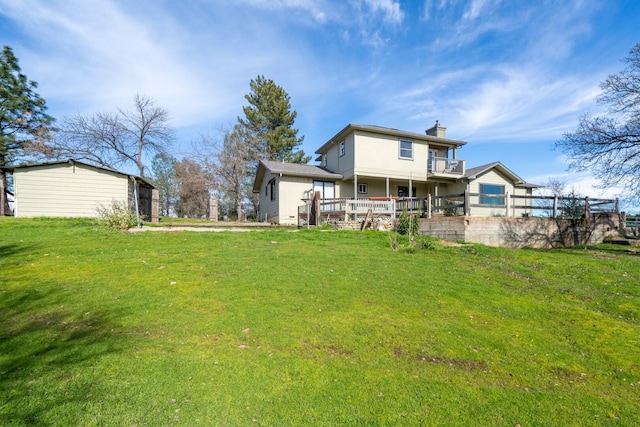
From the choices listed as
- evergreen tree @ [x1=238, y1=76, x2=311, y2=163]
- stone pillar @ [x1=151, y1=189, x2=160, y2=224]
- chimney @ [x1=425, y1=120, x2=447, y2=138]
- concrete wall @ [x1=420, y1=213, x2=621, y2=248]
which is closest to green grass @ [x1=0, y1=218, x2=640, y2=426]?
concrete wall @ [x1=420, y1=213, x2=621, y2=248]

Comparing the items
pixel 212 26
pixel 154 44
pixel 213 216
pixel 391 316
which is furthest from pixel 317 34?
pixel 391 316

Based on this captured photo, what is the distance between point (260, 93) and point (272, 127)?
462cm

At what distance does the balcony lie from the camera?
2223 centimetres

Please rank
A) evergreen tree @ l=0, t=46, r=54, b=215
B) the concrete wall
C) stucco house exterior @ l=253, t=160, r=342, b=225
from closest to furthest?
the concrete wall, stucco house exterior @ l=253, t=160, r=342, b=225, evergreen tree @ l=0, t=46, r=54, b=215

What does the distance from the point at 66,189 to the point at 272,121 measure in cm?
2823

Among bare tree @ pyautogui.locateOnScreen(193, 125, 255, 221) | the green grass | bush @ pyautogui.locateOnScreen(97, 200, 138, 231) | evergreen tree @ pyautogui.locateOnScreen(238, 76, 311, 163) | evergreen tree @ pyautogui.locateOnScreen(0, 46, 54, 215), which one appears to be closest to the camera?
the green grass

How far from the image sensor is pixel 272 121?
40.5 meters

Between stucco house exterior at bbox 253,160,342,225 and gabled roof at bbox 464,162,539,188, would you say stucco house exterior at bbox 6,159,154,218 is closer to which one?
stucco house exterior at bbox 253,160,342,225

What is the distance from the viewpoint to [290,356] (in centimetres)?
338

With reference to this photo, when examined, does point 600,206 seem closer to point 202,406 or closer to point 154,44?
point 202,406

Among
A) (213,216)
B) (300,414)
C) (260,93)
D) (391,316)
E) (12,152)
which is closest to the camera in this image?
(300,414)

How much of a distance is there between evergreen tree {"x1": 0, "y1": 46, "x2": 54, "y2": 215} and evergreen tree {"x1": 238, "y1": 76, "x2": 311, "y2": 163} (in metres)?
19.1

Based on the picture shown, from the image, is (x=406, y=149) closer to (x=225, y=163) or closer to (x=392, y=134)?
(x=392, y=134)

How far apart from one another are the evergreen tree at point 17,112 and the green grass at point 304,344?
1026 inches
